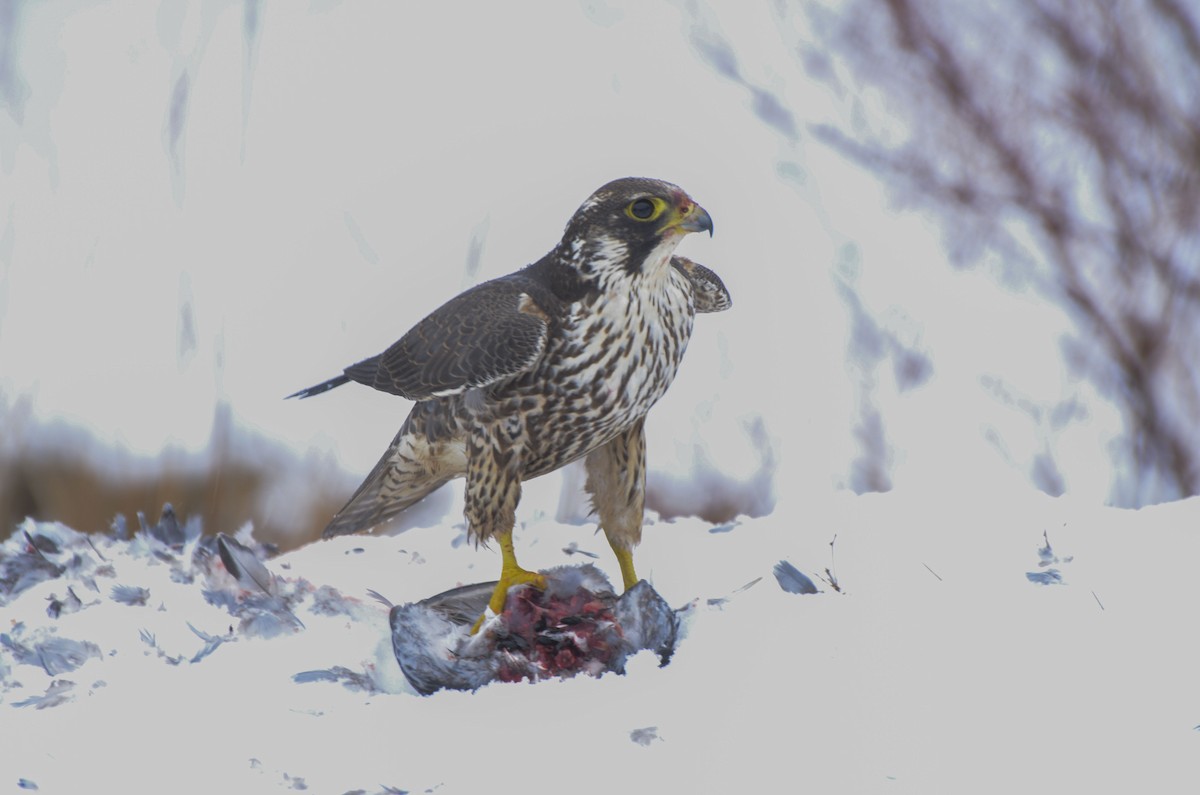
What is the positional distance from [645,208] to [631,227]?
0.05 m

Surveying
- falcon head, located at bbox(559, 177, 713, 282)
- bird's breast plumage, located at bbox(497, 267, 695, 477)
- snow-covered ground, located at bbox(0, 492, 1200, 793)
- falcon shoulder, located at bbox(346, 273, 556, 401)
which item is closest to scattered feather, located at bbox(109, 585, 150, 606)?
snow-covered ground, located at bbox(0, 492, 1200, 793)

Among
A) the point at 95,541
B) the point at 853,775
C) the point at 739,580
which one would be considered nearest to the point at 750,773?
the point at 853,775

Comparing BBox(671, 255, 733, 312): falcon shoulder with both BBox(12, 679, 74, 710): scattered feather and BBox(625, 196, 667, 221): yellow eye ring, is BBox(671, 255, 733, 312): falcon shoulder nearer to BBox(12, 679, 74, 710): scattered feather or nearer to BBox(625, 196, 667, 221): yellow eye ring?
BBox(625, 196, 667, 221): yellow eye ring

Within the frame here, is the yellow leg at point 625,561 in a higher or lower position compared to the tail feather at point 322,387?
lower

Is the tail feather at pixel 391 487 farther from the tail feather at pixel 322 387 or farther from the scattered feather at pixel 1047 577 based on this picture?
the scattered feather at pixel 1047 577

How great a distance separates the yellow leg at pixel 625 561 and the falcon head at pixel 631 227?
658mm

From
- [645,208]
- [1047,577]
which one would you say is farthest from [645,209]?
[1047,577]

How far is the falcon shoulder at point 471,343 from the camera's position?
2986mm

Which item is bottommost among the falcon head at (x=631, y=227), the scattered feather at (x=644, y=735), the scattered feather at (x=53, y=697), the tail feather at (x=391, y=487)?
the scattered feather at (x=53, y=697)

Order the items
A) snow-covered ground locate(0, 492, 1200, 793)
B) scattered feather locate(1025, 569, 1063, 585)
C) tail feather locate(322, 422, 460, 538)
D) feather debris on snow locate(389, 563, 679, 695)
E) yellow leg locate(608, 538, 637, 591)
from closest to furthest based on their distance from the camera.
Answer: snow-covered ground locate(0, 492, 1200, 793) < feather debris on snow locate(389, 563, 679, 695) < scattered feather locate(1025, 569, 1063, 585) < yellow leg locate(608, 538, 637, 591) < tail feather locate(322, 422, 460, 538)

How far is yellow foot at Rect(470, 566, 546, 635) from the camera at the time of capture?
117 inches

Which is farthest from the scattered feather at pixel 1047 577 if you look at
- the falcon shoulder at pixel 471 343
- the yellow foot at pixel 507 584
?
the falcon shoulder at pixel 471 343

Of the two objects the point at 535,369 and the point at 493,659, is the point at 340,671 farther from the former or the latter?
the point at 535,369

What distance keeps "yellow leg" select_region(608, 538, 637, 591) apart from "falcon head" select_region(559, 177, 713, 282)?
0.66m
